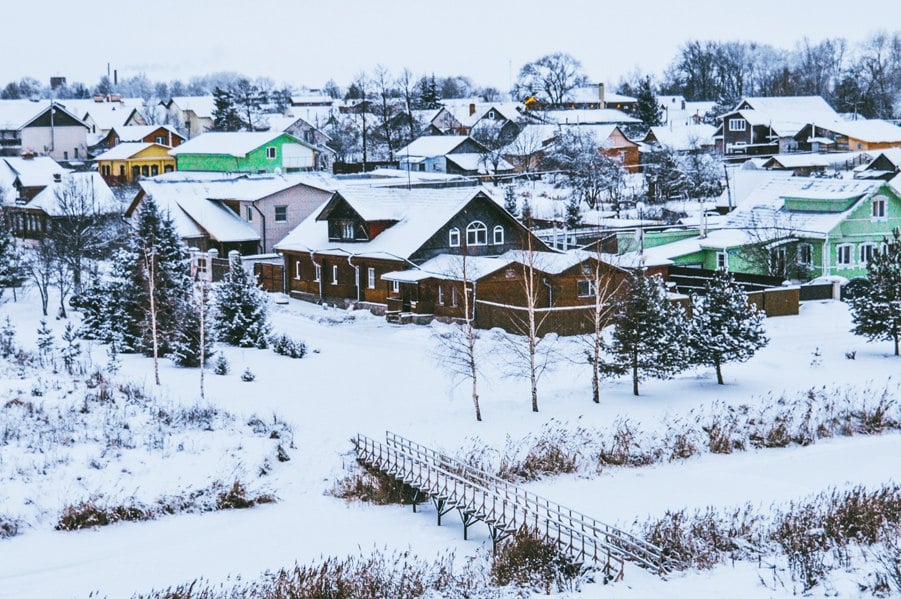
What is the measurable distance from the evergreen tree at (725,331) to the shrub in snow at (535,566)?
11.7 meters

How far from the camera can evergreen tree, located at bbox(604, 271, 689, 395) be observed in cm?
2848

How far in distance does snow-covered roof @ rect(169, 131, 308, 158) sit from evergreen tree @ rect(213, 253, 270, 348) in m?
34.4

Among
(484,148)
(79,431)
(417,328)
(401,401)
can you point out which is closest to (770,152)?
(484,148)

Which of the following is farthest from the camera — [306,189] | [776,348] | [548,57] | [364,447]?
[548,57]

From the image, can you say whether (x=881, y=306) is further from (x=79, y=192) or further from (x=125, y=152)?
(x=125, y=152)

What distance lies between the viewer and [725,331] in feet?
95.7

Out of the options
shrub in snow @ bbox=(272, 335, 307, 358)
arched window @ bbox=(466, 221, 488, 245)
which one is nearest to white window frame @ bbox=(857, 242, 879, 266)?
arched window @ bbox=(466, 221, 488, 245)

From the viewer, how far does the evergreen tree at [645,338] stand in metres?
28.5

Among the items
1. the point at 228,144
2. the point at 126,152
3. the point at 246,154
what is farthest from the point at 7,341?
the point at 126,152

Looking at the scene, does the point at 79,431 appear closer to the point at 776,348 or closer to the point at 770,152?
the point at 776,348

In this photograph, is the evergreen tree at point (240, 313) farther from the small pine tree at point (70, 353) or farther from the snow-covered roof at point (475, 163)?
the snow-covered roof at point (475, 163)

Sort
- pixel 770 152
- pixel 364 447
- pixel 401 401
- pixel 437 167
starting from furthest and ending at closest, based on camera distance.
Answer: pixel 770 152, pixel 437 167, pixel 401 401, pixel 364 447

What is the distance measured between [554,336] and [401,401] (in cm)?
748

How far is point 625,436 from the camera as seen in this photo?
25078 millimetres
